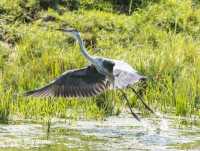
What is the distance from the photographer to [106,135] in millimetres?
8125

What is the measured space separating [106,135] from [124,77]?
25.4 inches

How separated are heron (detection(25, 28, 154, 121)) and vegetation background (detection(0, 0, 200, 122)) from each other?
34cm

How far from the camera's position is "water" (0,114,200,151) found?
298 inches

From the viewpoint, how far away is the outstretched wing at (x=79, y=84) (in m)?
8.58

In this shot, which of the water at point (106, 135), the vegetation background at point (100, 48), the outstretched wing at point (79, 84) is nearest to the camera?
the water at point (106, 135)

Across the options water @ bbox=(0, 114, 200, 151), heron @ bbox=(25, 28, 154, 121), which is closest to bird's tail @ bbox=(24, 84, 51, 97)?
heron @ bbox=(25, 28, 154, 121)

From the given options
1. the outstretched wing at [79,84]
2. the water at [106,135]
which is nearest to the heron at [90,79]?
the outstretched wing at [79,84]

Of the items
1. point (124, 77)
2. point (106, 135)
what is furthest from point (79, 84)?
point (106, 135)

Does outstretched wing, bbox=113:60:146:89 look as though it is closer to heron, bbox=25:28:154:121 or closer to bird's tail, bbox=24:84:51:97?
heron, bbox=25:28:154:121

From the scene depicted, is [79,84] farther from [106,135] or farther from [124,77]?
[106,135]

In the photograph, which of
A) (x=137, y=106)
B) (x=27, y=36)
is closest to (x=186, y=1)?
(x=27, y=36)

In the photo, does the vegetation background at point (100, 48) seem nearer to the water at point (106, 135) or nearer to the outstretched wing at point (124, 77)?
the water at point (106, 135)

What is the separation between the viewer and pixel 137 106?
9586mm

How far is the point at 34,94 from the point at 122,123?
49.0 inches
